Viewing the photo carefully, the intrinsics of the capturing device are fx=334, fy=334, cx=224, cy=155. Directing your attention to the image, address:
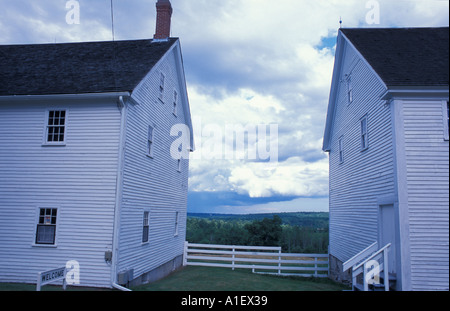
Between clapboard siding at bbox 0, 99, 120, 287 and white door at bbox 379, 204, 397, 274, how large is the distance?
928 cm

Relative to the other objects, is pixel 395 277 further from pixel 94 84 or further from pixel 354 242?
pixel 94 84

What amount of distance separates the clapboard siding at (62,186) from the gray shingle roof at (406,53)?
31.7 ft

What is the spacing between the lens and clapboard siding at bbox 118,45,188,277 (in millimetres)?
12320

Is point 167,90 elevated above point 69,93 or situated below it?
above

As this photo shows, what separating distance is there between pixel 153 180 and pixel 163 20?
9072 millimetres

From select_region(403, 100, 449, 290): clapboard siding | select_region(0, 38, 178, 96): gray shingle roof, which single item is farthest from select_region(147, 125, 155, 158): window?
select_region(403, 100, 449, 290): clapboard siding

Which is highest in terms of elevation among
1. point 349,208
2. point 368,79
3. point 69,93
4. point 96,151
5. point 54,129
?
point 368,79

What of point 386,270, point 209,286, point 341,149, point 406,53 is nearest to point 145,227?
point 209,286

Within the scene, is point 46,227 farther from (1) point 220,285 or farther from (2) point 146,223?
(1) point 220,285

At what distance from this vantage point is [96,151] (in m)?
11.9

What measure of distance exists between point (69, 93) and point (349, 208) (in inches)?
505

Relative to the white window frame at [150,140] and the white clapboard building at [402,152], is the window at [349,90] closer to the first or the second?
the white clapboard building at [402,152]

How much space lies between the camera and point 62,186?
11.9 metres
